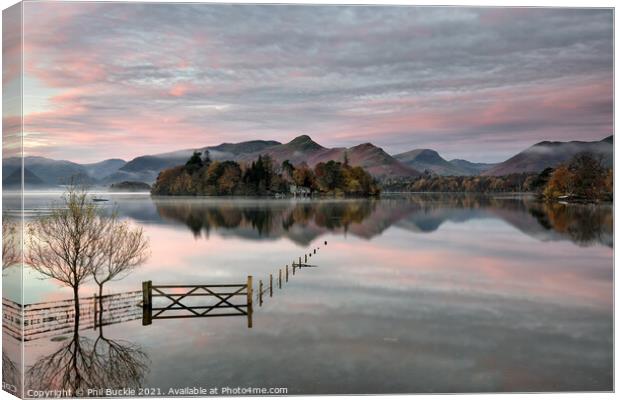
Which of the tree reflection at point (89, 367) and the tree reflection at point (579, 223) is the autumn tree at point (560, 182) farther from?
the tree reflection at point (89, 367)

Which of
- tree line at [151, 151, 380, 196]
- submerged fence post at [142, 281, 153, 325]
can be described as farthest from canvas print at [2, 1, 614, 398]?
tree line at [151, 151, 380, 196]

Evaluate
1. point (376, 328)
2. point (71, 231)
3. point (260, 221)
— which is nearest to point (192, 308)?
point (71, 231)

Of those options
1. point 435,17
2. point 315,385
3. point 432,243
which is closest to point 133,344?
point 315,385

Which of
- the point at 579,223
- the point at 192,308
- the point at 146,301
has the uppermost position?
the point at 579,223

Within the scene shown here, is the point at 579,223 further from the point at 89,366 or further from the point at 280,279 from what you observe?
the point at 89,366

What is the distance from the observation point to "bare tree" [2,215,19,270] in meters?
16.2

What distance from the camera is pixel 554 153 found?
26672 millimetres

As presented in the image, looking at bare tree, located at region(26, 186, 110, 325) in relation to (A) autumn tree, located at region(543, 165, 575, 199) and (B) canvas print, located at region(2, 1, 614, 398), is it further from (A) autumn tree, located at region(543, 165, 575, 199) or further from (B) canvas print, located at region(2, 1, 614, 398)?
(A) autumn tree, located at region(543, 165, 575, 199)

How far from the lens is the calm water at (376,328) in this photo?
17219mm

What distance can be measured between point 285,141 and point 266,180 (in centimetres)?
9995

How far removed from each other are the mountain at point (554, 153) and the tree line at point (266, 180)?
7108cm

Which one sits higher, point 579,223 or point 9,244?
point 9,244

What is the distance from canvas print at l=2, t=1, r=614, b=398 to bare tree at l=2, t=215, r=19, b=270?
0.35 feet

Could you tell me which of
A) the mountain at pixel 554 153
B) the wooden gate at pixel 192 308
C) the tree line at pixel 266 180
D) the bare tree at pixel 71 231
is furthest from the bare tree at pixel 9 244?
the tree line at pixel 266 180
